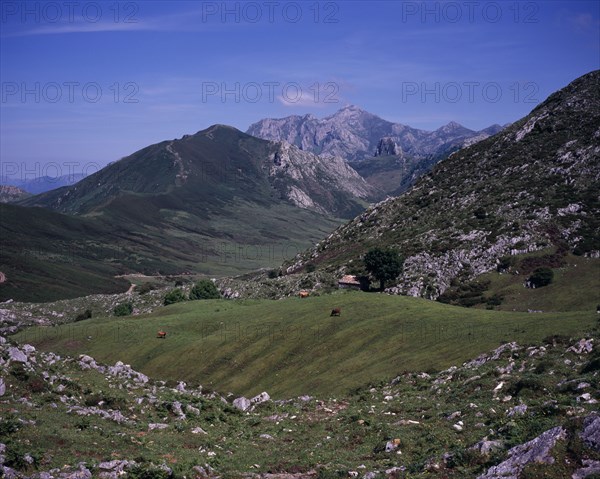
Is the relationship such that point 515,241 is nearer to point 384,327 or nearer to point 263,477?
point 384,327

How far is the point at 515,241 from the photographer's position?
12681 cm

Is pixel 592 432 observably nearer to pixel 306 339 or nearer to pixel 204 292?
pixel 306 339

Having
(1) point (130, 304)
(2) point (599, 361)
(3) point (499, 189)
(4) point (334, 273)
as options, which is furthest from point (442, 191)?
(2) point (599, 361)

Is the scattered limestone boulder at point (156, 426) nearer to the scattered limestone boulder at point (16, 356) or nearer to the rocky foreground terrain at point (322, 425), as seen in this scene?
the rocky foreground terrain at point (322, 425)

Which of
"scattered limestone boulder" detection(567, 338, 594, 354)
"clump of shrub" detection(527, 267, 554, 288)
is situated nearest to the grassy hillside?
"scattered limestone boulder" detection(567, 338, 594, 354)

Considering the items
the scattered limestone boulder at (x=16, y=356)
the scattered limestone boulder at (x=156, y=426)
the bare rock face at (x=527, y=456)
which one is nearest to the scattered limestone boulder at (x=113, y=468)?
the scattered limestone boulder at (x=156, y=426)

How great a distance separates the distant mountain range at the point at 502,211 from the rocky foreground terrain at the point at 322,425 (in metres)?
84.1

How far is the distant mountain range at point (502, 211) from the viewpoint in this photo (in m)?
A: 125

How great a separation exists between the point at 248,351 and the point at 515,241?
81.0m

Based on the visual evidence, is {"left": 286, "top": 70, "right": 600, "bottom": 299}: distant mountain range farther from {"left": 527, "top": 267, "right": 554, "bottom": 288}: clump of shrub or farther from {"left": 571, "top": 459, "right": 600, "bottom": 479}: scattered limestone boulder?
{"left": 571, "top": 459, "right": 600, "bottom": 479}: scattered limestone boulder

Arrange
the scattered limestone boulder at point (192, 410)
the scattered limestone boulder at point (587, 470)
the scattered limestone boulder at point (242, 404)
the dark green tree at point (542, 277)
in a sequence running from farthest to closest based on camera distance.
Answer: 1. the dark green tree at point (542, 277)
2. the scattered limestone boulder at point (242, 404)
3. the scattered limestone boulder at point (192, 410)
4. the scattered limestone boulder at point (587, 470)

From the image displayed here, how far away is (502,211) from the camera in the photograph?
144875 millimetres

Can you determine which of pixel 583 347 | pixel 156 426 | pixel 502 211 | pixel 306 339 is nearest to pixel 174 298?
pixel 306 339

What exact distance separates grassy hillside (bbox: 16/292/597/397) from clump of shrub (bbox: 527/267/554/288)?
43800 millimetres
